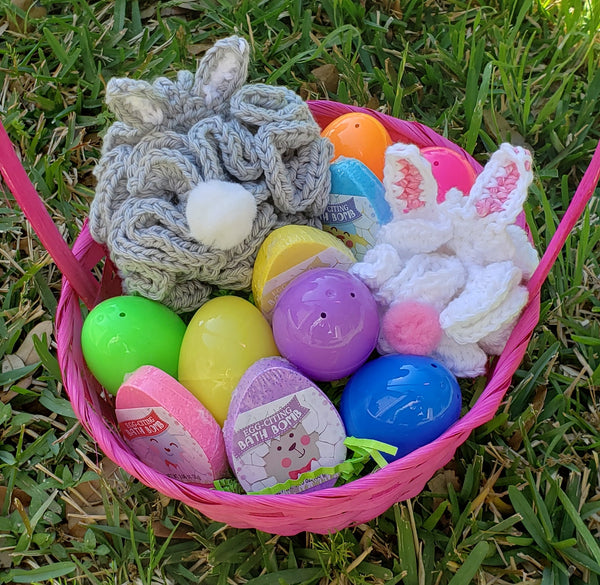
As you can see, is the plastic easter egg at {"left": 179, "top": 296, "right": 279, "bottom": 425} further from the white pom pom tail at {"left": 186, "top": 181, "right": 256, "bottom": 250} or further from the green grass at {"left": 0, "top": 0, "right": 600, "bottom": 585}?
the green grass at {"left": 0, "top": 0, "right": 600, "bottom": 585}

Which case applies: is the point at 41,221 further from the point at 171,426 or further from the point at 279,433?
the point at 279,433

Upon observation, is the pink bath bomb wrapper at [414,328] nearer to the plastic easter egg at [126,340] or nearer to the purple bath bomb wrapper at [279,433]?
the purple bath bomb wrapper at [279,433]

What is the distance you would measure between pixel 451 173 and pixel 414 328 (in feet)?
1.05

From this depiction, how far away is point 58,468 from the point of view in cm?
114

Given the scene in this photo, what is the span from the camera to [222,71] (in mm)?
1073

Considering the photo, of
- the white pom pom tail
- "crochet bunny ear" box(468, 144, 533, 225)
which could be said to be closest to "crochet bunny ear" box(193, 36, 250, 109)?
the white pom pom tail

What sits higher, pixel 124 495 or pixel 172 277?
pixel 172 277

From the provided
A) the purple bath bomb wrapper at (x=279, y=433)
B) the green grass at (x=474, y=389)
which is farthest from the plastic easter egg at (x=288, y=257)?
the green grass at (x=474, y=389)

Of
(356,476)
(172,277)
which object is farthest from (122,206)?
(356,476)

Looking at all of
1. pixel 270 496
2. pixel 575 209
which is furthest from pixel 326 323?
pixel 575 209

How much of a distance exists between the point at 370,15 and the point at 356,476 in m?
1.14

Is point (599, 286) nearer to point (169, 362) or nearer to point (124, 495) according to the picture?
point (169, 362)

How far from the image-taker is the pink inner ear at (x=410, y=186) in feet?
3.23

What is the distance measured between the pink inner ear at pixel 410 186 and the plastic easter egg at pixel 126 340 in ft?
1.32
